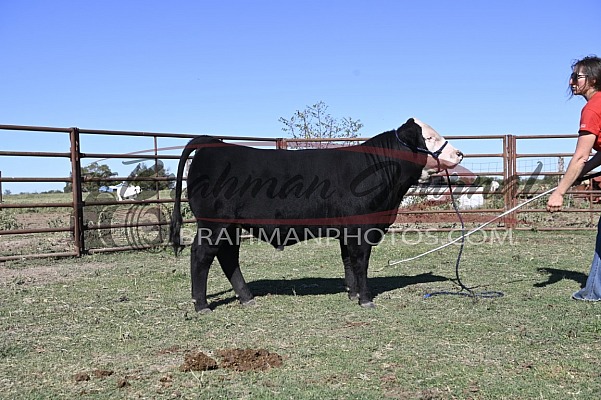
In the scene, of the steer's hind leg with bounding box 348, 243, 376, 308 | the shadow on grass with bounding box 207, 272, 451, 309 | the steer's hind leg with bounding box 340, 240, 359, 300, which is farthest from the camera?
the shadow on grass with bounding box 207, 272, 451, 309

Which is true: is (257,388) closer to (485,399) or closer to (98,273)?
A: (485,399)

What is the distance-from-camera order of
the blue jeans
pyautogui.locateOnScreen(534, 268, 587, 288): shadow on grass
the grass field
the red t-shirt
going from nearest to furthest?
the grass field < the red t-shirt < the blue jeans < pyautogui.locateOnScreen(534, 268, 587, 288): shadow on grass

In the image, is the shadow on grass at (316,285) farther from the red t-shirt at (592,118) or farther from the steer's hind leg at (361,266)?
the red t-shirt at (592,118)

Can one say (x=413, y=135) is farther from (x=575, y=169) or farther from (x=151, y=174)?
(x=151, y=174)

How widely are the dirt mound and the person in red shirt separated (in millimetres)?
2449

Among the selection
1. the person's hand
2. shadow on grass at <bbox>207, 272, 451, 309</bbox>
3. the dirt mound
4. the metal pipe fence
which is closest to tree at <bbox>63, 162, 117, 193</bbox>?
the metal pipe fence

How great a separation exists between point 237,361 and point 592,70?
368 cm

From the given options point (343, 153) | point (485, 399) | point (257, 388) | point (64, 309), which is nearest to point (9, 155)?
point (64, 309)

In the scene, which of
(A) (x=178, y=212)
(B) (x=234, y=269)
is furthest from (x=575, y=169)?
(A) (x=178, y=212)

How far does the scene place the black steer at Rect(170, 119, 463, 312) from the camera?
4980 millimetres

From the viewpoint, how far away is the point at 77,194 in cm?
866

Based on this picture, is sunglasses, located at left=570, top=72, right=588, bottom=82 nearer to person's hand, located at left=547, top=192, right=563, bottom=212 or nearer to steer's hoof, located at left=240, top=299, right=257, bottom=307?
person's hand, located at left=547, top=192, right=563, bottom=212

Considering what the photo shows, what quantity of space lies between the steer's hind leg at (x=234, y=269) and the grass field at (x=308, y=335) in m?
0.24

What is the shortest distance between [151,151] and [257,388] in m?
7.40
